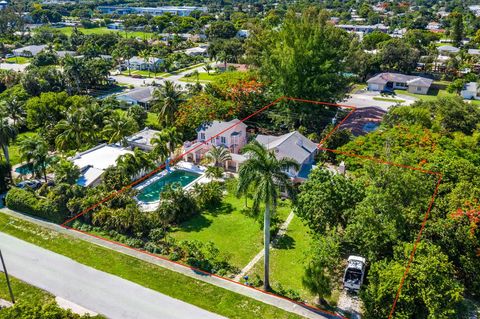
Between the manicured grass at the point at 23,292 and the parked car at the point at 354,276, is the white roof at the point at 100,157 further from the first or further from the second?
the parked car at the point at 354,276

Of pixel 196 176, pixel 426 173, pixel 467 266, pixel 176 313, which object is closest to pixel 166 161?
pixel 196 176

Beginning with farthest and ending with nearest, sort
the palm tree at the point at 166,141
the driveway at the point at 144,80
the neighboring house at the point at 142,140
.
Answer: the driveway at the point at 144,80 < the neighboring house at the point at 142,140 < the palm tree at the point at 166,141

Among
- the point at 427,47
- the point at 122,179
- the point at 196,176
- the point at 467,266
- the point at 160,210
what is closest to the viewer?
the point at 467,266

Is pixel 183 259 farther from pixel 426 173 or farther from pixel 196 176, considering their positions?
pixel 426 173

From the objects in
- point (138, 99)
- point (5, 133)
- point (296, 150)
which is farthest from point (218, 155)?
point (138, 99)

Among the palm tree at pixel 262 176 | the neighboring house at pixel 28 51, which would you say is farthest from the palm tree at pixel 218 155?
the neighboring house at pixel 28 51

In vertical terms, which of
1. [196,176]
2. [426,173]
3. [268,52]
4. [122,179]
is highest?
[268,52]
